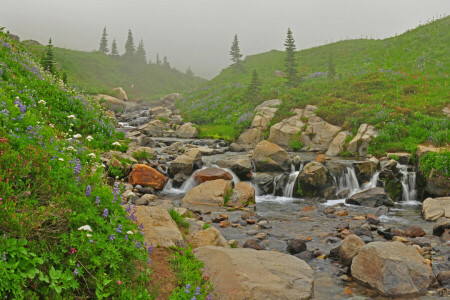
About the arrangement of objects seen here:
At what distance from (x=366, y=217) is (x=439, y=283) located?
508cm

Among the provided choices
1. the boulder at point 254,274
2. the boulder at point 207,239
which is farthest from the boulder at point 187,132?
the boulder at point 254,274

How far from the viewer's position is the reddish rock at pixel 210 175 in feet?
51.2

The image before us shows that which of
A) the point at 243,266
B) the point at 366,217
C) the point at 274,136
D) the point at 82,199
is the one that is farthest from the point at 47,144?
the point at 274,136

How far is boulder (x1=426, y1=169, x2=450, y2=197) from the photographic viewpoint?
13.9 meters

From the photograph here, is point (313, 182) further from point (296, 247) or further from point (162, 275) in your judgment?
point (162, 275)

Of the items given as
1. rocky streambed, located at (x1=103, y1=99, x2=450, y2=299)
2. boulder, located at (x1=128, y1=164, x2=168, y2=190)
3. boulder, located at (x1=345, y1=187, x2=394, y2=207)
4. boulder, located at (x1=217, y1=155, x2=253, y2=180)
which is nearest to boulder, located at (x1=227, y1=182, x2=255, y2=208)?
rocky streambed, located at (x1=103, y1=99, x2=450, y2=299)

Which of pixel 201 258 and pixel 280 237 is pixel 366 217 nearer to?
pixel 280 237

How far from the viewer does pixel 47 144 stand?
573 centimetres

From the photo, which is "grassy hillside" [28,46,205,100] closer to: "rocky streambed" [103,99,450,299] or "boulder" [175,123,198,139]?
"boulder" [175,123,198,139]

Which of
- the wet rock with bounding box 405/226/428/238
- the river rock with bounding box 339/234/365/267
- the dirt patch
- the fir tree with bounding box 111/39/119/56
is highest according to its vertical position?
the fir tree with bounding box 111/39/119/56

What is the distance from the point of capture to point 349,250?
7.67 m

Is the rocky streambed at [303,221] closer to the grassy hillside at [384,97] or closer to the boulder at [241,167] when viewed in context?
the boulder at [241,167]

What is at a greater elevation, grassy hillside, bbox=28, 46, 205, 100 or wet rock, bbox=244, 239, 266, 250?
grassy hillside, bbox=28, 46, 205, 100

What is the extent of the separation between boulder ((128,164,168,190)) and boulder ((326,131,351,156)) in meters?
12.9
